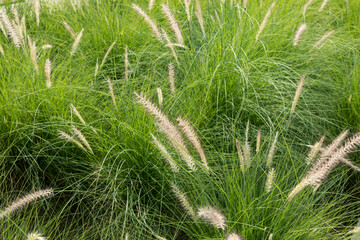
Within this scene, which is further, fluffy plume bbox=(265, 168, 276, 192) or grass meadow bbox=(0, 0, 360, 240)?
grass meadow bbox=(0, 0, 360, 240)

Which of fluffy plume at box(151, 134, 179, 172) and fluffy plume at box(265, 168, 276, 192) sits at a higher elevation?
fluffy plume at box(151, 134, 179, 172)

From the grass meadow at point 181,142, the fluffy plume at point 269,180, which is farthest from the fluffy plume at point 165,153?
the fluffy plume at point 269,180

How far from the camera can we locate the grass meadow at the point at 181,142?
1581mm

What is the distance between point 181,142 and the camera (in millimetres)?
1489

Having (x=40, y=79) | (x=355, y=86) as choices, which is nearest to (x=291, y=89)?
(x=355, y=86)

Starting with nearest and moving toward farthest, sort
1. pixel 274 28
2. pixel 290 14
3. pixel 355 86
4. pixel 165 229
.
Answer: pixel 165 229 → pixel 355 86 → pixel 274 28 → pixel 290 14

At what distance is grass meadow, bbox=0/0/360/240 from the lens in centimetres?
158

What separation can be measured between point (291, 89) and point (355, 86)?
34cm

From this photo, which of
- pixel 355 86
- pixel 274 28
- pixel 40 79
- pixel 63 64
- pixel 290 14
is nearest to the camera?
pixel 40 79

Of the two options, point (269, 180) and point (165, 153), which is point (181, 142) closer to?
point (165, 153)

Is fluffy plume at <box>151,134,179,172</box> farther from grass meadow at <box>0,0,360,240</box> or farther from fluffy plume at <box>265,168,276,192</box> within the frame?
fluffy plume at <box>265,168,276,192</box>

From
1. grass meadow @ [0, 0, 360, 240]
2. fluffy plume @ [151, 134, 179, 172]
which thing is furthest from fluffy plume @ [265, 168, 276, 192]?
fluffy plume @ [151, 134, 179, 172]

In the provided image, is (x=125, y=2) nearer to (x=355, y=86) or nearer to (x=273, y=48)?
(x=273, y=48)

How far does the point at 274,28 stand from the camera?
303cm
